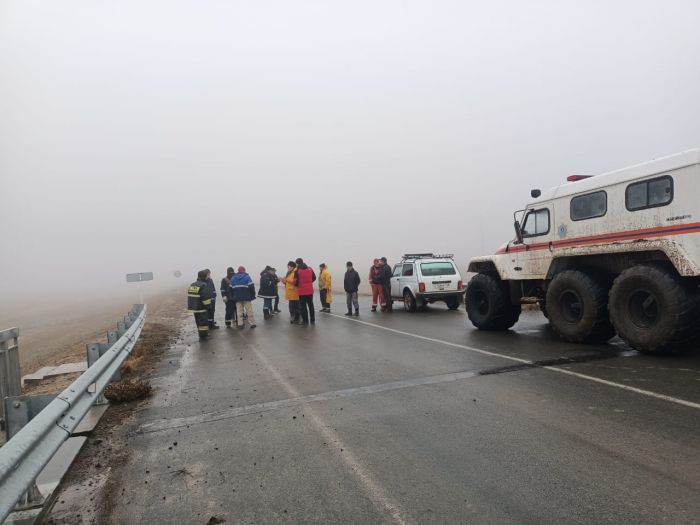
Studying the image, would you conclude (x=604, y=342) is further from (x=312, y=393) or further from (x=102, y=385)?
(x=102, y=385)

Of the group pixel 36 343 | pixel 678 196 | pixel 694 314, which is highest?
pixel 678 196

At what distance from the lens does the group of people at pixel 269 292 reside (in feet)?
39.3

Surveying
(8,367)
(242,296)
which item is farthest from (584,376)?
(242,296)

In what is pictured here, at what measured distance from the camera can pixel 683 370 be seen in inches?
233

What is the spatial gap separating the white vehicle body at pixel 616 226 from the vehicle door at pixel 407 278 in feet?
18.2

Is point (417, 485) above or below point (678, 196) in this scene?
below

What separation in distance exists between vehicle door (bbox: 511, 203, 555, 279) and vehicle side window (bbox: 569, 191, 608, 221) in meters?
0.53

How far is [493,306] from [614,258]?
283 centimetres

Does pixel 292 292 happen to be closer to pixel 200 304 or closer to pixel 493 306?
pixel 200 304

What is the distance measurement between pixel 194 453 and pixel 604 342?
713 centimetres

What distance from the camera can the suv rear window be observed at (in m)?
15.6

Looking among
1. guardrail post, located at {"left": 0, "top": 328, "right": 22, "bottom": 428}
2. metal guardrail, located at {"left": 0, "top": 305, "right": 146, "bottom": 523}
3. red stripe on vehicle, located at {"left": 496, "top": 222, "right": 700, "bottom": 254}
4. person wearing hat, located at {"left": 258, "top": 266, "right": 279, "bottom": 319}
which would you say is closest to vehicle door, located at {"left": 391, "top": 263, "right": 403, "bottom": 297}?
person wearing hat, located at {"left": 258, "top": 266, "right": 279, "bottom": 319}

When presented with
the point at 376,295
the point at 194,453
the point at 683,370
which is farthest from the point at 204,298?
the point at 683,370

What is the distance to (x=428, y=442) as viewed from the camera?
4078 mm
